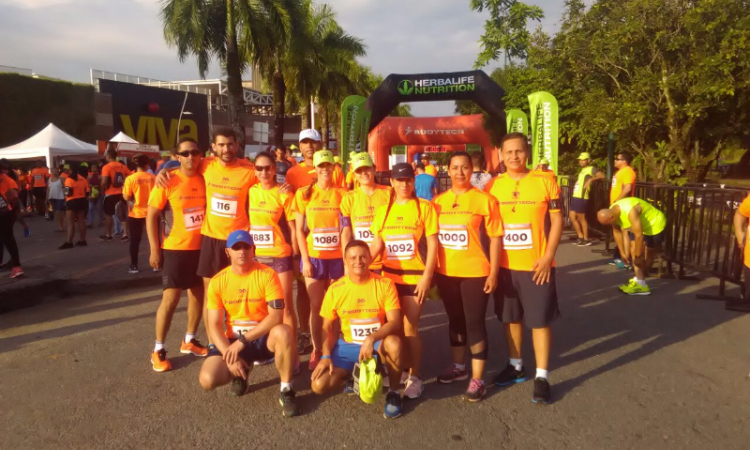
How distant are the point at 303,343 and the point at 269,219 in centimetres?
131

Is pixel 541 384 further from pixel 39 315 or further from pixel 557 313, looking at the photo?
pixel 39 315

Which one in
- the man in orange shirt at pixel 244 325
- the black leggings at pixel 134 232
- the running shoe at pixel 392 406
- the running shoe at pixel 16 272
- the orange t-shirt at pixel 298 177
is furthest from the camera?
the black leggings at pixel 134 232

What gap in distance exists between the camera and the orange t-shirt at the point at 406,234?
3.80 meters

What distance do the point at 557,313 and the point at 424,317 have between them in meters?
2.36

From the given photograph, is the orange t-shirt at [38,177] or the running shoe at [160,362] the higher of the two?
the orange t-shirt at [38,177]

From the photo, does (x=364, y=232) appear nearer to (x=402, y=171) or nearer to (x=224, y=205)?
(x=402, y=171)

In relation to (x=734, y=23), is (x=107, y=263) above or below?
below

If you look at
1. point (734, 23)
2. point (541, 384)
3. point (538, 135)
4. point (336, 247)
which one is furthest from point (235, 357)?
point (734, 23)

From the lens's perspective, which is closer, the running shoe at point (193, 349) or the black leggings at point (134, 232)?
the running shoe at point (193, 349)

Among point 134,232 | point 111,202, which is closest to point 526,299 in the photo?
point 134,232

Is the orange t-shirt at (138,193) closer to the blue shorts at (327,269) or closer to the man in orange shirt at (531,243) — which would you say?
the blue shorts at (327,269)

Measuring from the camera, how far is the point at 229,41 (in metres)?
17.8

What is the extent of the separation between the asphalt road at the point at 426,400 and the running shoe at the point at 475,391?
44 mm

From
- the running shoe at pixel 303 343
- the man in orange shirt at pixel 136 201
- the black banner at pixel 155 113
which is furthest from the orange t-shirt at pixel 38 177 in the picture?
the running shoe at pixel 303 343
